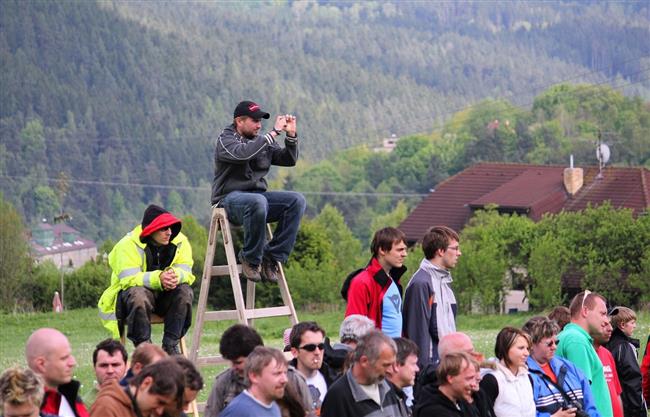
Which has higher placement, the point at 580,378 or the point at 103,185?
the point at 580,378

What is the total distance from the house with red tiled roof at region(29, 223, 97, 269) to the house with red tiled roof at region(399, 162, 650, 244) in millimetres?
36036

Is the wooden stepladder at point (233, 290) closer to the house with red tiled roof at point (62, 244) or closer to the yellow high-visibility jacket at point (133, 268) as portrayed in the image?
the yellow high-visibility jacket at point (133, 268)

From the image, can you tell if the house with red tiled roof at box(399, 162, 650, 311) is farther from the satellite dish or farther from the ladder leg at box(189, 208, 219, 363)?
the ladder leg at box(189, 208, 219, 363)

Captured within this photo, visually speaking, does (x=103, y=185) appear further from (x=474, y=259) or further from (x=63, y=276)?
(x=474, y=259)

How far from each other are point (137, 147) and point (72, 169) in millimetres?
10205

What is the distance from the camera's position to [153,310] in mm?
11016

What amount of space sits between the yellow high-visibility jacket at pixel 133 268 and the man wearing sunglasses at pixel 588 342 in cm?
286

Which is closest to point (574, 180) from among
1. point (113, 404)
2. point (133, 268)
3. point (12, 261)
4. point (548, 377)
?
point (12, 261)

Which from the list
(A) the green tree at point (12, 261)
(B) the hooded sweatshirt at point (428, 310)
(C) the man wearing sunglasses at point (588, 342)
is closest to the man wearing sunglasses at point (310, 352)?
(B) the hooded sweatshirt at point (428, 310)

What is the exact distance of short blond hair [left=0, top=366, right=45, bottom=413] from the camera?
6.96m

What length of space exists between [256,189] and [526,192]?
84752 millimetres

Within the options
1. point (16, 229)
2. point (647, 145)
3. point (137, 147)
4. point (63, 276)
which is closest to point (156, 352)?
point (63, 276)

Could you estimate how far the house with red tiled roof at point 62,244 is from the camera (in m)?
123

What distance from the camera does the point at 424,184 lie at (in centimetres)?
15312
